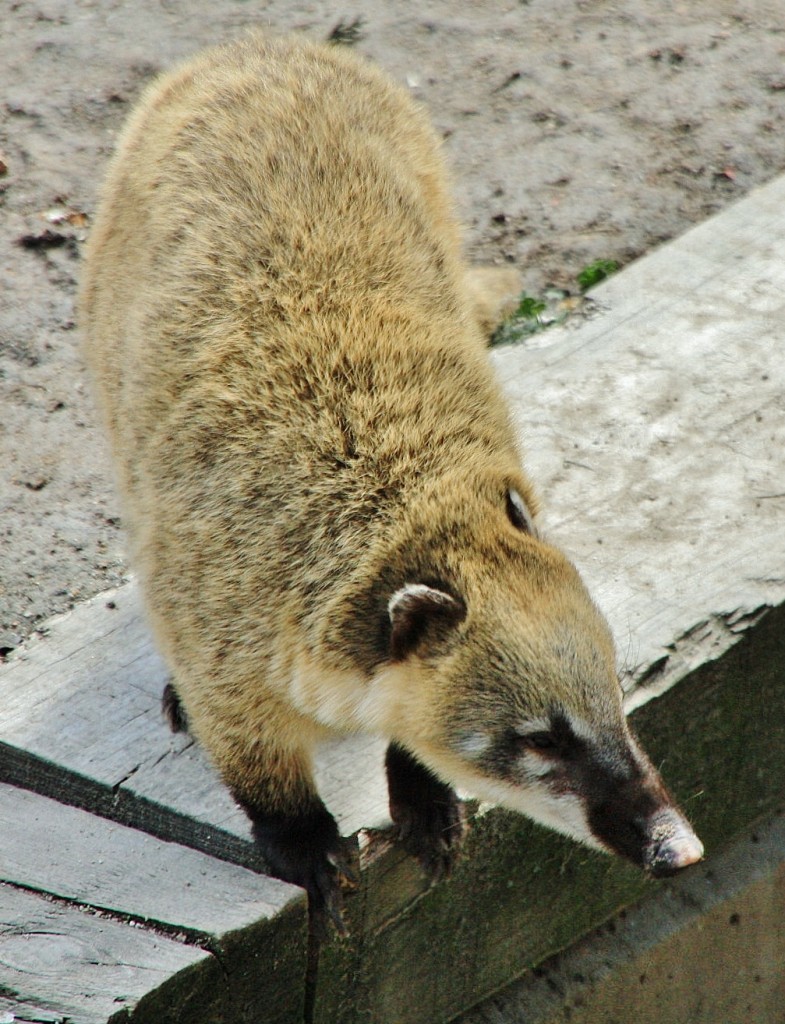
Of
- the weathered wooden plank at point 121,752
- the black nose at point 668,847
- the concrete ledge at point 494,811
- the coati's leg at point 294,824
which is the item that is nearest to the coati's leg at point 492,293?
the concrete ledge at point 494,811

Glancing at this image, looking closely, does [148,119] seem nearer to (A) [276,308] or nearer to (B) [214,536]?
(A) [276,308]

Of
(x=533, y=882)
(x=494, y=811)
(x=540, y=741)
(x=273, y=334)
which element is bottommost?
(x=533, y=882)

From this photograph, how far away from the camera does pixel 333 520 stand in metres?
3.72

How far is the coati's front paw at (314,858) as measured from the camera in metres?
3.62

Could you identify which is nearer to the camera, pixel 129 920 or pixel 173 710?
pixel 129 920

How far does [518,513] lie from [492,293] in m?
2.59

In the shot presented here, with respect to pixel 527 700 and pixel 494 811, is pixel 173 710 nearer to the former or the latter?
pixel 494 811

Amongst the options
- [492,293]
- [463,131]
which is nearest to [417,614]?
[492,293]

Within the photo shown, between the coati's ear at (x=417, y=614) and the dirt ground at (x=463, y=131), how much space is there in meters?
2.12

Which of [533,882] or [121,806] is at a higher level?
[121,806]

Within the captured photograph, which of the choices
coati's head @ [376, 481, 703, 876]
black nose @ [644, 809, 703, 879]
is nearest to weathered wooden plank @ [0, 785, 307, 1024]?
coati's head @ [376, 481, 703, 876]

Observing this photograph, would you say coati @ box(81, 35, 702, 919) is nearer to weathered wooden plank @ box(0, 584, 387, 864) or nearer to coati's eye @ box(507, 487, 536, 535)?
coati's eye @ box(507, 487, 536, 535)

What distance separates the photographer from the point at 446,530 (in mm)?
3686

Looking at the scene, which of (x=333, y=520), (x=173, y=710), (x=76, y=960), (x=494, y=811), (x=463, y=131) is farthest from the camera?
(x=463, y=131)
